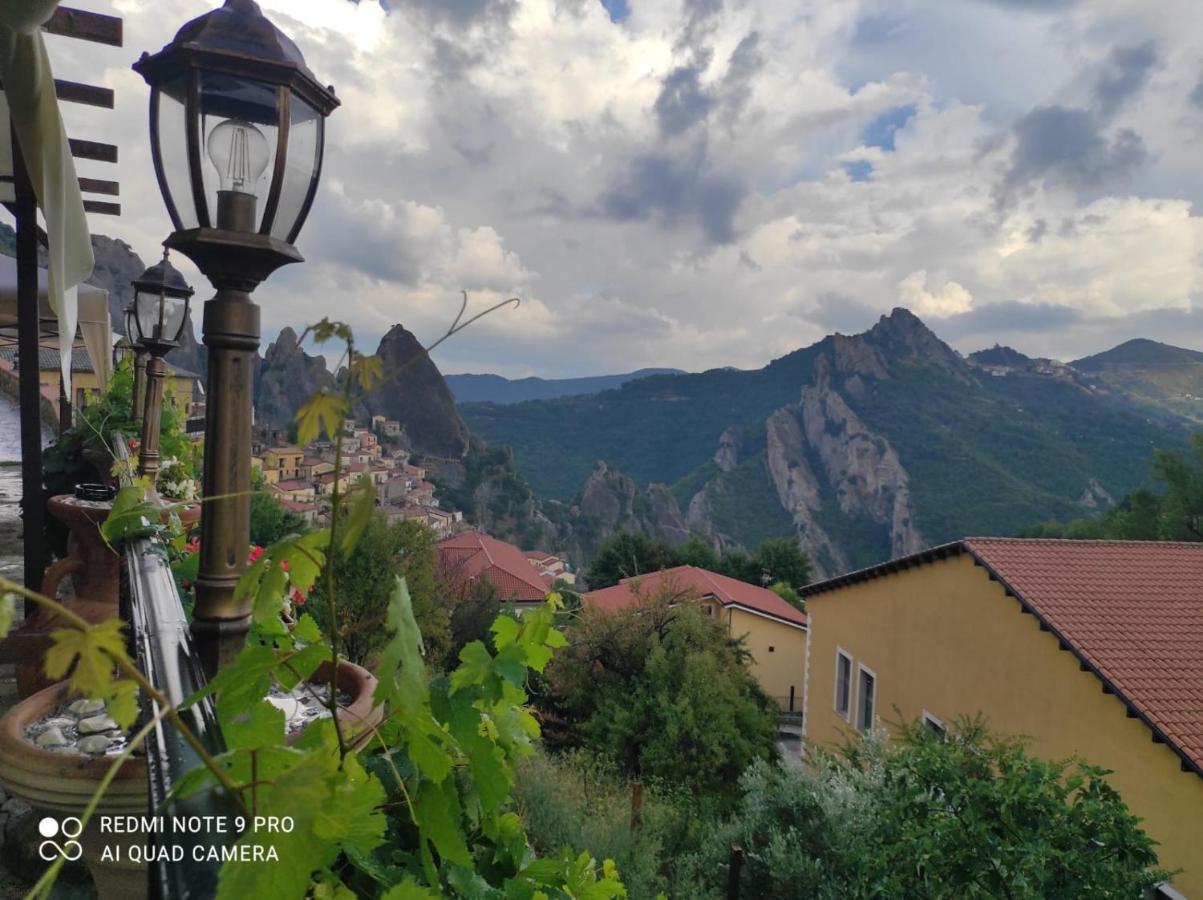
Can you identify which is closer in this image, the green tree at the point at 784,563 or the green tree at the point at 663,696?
the green tree at the point at 663,696

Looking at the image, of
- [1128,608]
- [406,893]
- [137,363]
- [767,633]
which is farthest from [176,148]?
[767,633]

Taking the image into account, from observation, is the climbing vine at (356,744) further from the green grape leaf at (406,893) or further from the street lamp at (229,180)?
the street lamp at (229,180)

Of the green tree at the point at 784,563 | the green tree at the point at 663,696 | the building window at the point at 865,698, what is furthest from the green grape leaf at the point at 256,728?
the green tree at the point at 784,563

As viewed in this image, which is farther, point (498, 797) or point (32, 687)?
point (32, 687)

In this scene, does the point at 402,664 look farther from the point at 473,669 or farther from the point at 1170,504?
the point at 1170,504

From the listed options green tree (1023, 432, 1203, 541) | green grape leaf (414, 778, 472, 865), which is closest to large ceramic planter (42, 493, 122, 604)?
green grape leaf (414, 778, 472, 865)

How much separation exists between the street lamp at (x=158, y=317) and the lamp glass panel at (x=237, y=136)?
366 centimetres

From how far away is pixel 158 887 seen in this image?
0.75 metres

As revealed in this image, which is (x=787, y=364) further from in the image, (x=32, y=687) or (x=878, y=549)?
(x=32, y=687)

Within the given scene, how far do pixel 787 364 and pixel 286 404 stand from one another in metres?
93.6

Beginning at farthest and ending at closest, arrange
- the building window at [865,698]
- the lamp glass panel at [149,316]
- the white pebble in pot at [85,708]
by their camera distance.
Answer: the building window at [865,698]
the lamp glass panel at [149,316]
the white pebble in pot at [85,708]

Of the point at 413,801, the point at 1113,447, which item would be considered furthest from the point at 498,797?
the point at 1113,447

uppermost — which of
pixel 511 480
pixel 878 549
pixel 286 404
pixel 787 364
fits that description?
pixel 787 364

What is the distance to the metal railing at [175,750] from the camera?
2.41 ft
